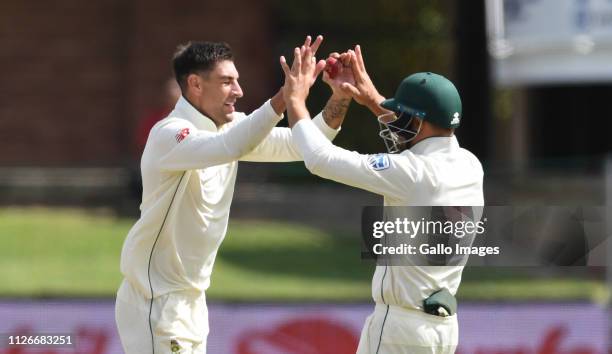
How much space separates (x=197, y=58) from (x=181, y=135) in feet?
1.38

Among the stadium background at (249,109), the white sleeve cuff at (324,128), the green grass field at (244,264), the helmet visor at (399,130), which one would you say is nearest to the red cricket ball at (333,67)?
the white sleeve cuff at (324,128)

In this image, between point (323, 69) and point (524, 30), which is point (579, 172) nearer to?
point (524, 30)

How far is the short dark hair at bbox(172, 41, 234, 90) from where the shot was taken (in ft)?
20.4

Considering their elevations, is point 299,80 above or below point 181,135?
above

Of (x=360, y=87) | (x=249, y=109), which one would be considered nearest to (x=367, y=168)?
(x=360, y=87)

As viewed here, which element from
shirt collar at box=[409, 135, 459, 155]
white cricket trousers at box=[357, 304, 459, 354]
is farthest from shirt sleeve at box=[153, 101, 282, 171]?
white cricket trousers at box=[357, 304, 459, 354]

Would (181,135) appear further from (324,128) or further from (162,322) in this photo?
(162,322)

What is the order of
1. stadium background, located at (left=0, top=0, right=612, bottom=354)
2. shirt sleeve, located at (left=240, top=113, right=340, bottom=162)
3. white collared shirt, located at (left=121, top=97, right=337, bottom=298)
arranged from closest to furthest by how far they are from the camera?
white collared shirt, located at (left=121, top=97, right=337, bottom=298), shirt sleeve, located at (left=240, top=113, right=340, bottom=162), stadium background, located at (left=0, top=0, right=612, bottom=354)

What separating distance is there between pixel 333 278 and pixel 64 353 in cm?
511

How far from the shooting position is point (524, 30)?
52.6ft

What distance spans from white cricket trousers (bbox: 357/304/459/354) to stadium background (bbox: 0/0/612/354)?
6.27 m

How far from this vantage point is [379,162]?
18.6ft

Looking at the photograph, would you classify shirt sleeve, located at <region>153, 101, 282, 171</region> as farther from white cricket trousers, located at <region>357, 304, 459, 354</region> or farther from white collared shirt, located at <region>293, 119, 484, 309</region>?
white cricket trousers, located at <region>357, 304, 459, 354</region>

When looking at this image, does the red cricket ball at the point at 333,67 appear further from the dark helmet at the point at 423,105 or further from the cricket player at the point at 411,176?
the dark helmet at the point at 423,105
